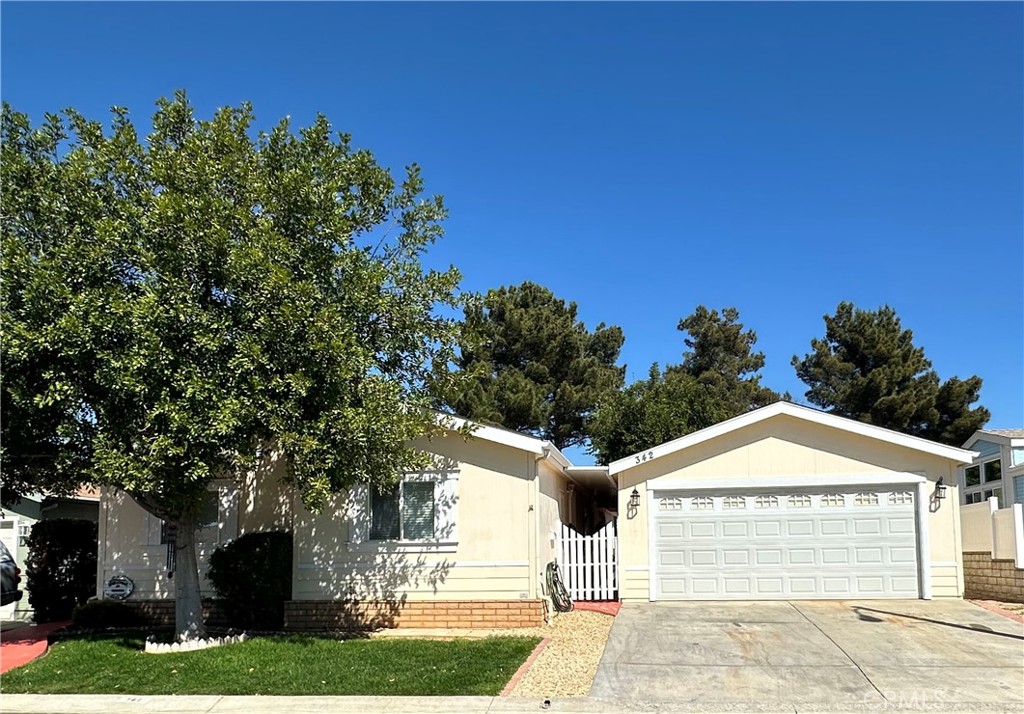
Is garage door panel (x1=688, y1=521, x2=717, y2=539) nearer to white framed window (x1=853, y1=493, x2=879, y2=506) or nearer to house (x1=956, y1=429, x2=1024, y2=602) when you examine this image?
white framed window (x1=853, y1=493, x2=879, y2=506)

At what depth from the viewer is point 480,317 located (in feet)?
41.9

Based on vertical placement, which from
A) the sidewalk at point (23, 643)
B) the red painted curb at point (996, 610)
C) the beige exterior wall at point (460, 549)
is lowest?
the sidewalk at point (23, 643)

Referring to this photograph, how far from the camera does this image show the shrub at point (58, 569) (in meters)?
15.1

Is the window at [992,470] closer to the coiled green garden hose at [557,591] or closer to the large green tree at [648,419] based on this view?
the large green tree at [648,419]

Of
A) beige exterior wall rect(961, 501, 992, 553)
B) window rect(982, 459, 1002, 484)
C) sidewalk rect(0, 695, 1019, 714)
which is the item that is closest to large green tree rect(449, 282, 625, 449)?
window rect(982, 459, 1002, 484)

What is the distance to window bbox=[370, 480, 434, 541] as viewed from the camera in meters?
13.8

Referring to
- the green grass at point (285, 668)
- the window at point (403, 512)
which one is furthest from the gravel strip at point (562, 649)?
the window at point (403, 512)

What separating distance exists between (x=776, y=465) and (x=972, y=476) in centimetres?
1056

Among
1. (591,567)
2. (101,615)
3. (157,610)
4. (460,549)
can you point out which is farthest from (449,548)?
(101,615)

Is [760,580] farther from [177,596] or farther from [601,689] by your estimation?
[177,596]

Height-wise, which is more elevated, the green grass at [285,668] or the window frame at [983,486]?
the window frame at [983,486]

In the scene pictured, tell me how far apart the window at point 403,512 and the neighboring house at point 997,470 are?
11973mm

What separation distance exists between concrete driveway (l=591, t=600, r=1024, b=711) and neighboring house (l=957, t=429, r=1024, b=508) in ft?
23.5

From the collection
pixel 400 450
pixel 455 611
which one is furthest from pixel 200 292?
pixel 455 611
